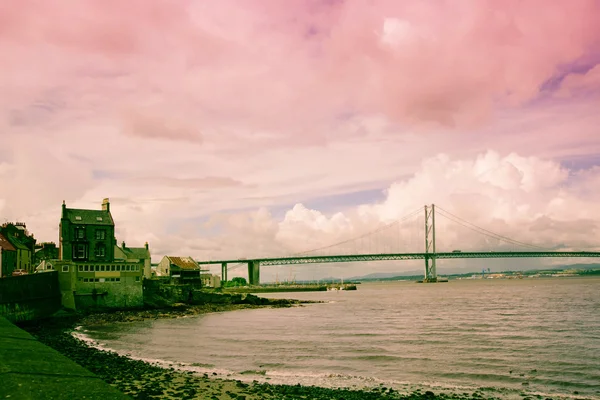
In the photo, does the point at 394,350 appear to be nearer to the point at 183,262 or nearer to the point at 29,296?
the point at 29,296

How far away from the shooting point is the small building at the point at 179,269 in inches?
4163

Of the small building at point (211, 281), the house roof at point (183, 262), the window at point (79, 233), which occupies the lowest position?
the small building at point (211, 281)

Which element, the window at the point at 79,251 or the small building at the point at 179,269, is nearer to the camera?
the window at the point at 79,251

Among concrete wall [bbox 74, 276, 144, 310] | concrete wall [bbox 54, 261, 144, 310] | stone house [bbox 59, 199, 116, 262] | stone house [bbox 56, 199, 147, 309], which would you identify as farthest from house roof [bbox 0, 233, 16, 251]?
concrete wall [bbox 74, 276, 144, 310]

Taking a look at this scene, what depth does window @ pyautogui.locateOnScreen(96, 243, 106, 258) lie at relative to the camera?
72.2m

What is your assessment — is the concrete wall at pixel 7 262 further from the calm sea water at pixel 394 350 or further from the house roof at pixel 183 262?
the house roof at pixel 183 262

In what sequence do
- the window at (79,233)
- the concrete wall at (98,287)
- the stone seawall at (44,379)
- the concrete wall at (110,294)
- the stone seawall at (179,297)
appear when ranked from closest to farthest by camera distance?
the stone seawall at (44,379) < the concrete wall at (98,287) < the concrete wall at (110,294) < the window at (79,233) < the stone seawall at (179,297)

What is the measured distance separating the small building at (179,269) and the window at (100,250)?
3116cm

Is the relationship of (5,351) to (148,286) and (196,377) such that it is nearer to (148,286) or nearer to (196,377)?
(196,377)

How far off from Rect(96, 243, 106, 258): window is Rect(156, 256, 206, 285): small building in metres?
31.2

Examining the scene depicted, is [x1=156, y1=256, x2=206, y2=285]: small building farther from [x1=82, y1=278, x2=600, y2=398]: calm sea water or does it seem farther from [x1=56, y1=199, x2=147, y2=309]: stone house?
[x1=82, y1=278, x2=600, y2=398]: calm sea water

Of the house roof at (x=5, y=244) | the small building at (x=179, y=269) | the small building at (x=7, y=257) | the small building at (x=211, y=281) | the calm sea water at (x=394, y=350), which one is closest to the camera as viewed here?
the calm sea water at (x=394, y=350)

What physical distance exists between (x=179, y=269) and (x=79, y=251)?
37.4m

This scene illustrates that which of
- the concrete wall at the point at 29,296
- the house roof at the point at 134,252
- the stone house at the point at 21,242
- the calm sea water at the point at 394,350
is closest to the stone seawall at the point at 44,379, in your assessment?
the calm sea water at the point at 394,350
